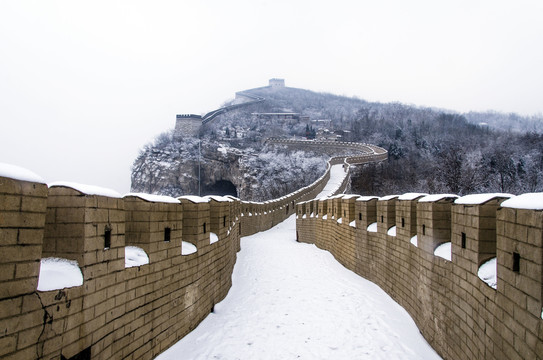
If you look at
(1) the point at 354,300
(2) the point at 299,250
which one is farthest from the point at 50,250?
(2) the point at 299,250

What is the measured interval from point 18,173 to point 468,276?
4.57 metres

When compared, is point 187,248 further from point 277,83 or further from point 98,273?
point 277,83

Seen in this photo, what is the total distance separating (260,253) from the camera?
587 inches

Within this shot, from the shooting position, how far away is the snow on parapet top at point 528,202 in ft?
→ 10.5

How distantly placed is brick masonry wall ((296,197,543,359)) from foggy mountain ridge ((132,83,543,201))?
3048cm

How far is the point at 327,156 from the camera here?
222ft

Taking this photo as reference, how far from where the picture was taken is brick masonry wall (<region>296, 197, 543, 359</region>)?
329cm

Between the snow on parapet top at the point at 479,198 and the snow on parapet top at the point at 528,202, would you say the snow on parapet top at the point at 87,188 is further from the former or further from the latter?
the snow on parapet top at the point at 479,198

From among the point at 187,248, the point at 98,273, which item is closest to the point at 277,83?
the point at 187,248

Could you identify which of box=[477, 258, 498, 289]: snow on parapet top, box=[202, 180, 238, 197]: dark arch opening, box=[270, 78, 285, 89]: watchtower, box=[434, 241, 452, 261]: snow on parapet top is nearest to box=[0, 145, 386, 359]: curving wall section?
box=[434, 241, 452, 261]: snow on parapet top

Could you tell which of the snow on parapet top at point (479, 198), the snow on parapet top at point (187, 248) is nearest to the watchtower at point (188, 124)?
the snow on parapet top at point (187, 248)

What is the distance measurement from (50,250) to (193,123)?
7921 centimetres

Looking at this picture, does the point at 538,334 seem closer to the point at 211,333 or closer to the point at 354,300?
the point at 211,333

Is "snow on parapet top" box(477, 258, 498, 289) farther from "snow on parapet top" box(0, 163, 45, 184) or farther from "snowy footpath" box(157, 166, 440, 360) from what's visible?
"snow on parapet top" box(0, 163, 45, 184)
